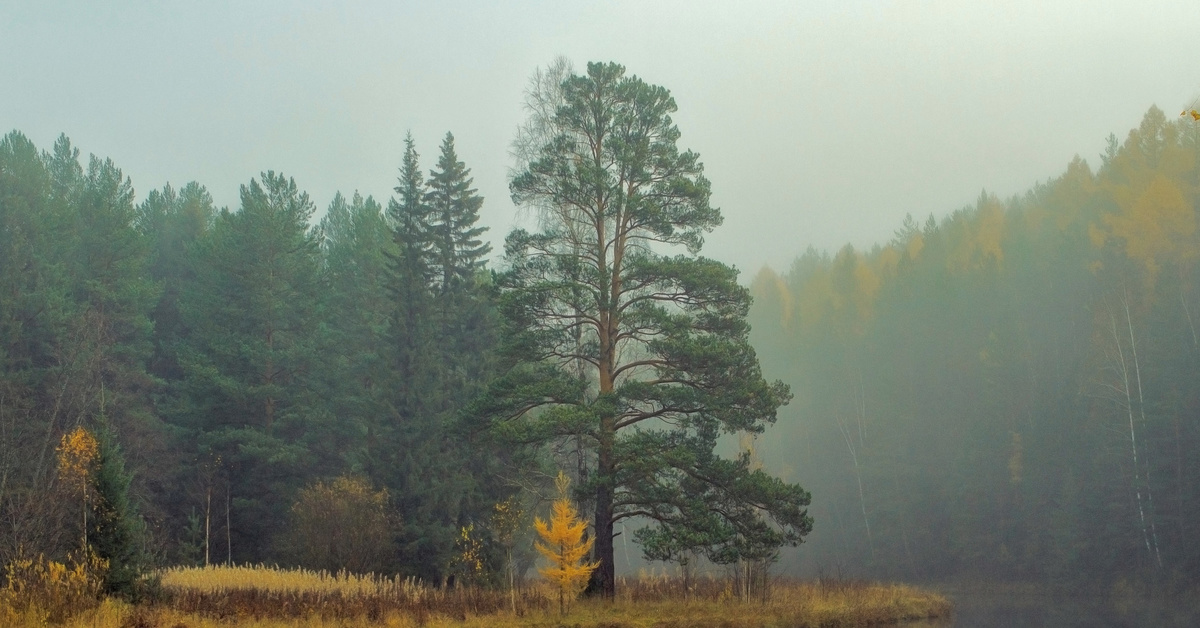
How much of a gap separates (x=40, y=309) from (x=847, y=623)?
3142cm

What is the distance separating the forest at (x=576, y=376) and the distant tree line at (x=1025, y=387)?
166 millimetres

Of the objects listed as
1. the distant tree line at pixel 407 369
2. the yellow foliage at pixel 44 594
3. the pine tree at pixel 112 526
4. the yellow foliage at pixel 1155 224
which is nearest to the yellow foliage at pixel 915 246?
the yellow foliage at pixel 1155 224

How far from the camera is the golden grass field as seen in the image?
55.5ft

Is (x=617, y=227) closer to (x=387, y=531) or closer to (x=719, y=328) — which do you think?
(x=719, y=328)

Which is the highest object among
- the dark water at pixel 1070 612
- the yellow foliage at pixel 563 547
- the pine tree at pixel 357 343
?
the pine tree at pixel 357 343

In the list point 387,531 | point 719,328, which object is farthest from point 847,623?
point 387,531

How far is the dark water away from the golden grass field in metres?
2.22

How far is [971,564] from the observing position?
4253 cm

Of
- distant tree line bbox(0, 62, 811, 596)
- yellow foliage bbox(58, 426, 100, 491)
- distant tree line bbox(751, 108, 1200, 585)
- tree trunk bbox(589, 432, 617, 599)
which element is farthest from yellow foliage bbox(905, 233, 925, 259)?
yellow foliage bbox(58, 426, 100, 491)

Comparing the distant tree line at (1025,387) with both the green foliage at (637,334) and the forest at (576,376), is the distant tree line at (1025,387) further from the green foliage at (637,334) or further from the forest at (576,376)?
the green foliage at (637,334)

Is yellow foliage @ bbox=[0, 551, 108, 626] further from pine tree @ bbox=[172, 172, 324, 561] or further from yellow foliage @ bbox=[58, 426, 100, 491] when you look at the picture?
pine tree @ bbox=[172, 172, 324, 561]

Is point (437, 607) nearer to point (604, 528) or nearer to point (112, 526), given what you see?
point (604, 528)

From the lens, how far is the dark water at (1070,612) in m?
23.8

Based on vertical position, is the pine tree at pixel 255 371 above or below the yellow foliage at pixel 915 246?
below
